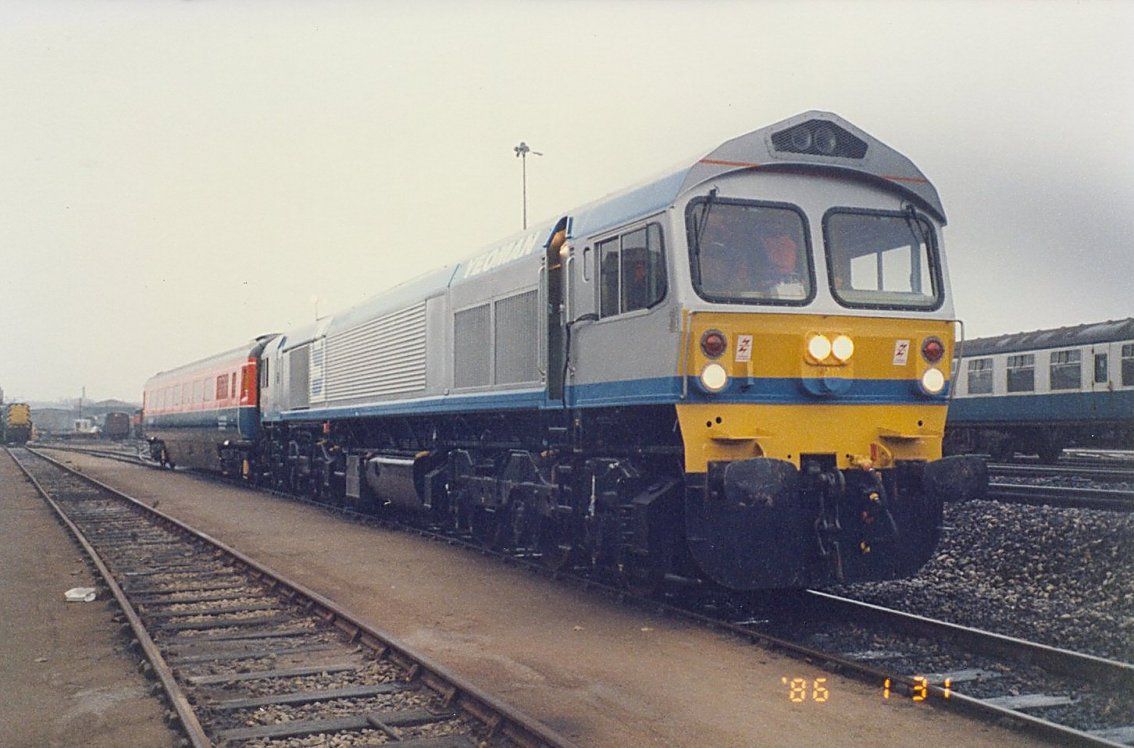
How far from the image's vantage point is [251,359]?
25.6 metres

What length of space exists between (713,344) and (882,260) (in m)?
1.89

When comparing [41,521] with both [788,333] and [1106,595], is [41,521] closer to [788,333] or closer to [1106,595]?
[788,333]

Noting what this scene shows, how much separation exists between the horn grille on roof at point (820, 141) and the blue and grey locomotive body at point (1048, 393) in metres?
18.4

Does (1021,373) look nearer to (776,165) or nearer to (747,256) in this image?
(776,165)

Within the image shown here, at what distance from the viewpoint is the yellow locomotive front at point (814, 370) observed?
805cm

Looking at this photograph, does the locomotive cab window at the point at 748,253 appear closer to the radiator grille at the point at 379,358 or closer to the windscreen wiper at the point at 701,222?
the windscreen wiper at the point at 701,222

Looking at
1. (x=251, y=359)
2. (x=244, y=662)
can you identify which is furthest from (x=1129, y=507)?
(x=251, y=359)

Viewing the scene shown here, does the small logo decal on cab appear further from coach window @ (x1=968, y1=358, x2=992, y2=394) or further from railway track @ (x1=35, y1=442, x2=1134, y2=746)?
coach window @ (x1=968, y1=358, x2=992, y2=394)

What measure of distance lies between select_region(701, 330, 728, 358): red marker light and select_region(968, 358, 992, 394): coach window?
23224mm

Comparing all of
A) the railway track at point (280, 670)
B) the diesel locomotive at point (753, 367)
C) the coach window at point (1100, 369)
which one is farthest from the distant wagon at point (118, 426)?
the diesel locomotive at point (753, 367)

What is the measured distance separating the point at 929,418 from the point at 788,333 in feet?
5.00

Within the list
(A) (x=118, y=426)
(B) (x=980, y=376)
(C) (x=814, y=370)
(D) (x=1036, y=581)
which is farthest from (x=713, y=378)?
(A) (x=118, y=426)

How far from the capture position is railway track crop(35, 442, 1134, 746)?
5.93 m

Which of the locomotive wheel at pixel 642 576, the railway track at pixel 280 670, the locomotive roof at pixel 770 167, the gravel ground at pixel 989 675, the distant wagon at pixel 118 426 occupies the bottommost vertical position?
the railway track at pixel 280 670
